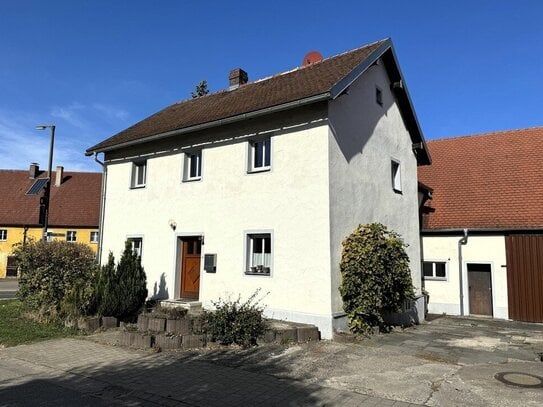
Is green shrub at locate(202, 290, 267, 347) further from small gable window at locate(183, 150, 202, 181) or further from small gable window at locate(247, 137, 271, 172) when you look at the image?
small gable window at locate(183, 150, 202, 181)

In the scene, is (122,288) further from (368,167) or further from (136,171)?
(368,167)

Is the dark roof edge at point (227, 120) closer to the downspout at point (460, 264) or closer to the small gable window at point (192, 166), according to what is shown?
the small gable window at point (192, 166)

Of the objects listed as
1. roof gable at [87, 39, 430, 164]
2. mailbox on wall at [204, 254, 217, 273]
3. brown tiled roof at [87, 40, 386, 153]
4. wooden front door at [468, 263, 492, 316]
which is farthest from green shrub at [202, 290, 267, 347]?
wooden front door at [468, 263, 492, 316]

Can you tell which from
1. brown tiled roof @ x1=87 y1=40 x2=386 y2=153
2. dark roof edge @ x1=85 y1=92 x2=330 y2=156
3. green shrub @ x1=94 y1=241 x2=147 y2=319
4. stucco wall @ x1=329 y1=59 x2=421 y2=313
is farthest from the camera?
brown tiled roof @ x1=87 y1=40 x2=386 y2=153

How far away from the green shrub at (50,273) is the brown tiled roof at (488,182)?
1292 centimetres

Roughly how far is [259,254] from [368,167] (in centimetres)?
405

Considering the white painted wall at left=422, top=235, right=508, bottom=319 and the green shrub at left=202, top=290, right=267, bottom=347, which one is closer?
the green shrub at left=202, top=290, right=267, bottom=347

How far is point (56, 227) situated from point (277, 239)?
97.1ft

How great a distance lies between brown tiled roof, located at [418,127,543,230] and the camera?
16.7m

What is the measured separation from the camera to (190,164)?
47.2 ft

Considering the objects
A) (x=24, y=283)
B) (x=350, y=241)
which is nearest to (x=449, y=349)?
(x=350, y=241)

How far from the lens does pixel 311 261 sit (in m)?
10.9

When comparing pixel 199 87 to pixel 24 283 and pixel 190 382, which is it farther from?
pixel 190 382

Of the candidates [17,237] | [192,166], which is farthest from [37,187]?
[192,166]
